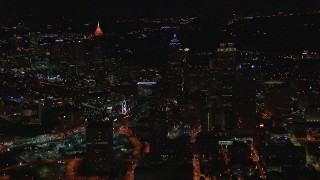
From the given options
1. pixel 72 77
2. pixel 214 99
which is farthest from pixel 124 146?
pixel 72 77

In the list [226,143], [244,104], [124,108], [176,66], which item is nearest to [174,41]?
[176,66]

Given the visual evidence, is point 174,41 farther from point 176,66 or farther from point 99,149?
point 99,149

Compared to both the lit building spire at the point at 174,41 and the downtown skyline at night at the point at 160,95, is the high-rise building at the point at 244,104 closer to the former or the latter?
the downtown skyline at night at the point at 160,95

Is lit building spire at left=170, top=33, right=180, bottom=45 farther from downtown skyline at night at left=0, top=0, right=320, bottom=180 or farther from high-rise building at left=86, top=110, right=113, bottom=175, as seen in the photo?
high-rise building at left=86, top=110, right=113, bottom=175

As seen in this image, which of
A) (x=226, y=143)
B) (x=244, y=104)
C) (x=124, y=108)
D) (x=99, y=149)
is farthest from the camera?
(x=124, y=108)

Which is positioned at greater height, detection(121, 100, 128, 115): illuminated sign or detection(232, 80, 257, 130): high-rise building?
detection(232, 80, 257, 130): high-rise building

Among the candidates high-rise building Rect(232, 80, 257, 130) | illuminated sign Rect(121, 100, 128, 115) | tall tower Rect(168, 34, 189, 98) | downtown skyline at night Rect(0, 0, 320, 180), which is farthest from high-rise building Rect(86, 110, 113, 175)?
tall tower Rect(168, 34, 189, 98)
